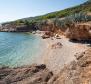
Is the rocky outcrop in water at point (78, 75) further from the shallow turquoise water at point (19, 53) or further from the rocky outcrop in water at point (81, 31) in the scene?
the rocky outcrop in water at point (81, 31)

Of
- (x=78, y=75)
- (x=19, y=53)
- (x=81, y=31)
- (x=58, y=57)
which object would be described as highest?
(x=81, y=31)

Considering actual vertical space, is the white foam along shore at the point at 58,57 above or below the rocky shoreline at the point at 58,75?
below

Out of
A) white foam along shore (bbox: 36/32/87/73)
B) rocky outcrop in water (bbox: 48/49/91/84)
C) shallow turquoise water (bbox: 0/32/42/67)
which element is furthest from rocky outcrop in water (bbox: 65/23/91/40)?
rocky outcrop in water (bbox: 48/49/91/84)

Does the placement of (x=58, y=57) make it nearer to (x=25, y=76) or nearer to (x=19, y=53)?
(x=19, y=53)

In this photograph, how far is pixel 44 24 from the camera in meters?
90.2

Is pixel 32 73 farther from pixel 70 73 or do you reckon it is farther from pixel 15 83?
pixel 70 73

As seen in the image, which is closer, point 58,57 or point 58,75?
point 58,75

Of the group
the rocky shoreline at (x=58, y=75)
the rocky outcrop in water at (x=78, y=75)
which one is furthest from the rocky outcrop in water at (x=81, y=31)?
the rocky outcrop in water at (x=78, y=75)

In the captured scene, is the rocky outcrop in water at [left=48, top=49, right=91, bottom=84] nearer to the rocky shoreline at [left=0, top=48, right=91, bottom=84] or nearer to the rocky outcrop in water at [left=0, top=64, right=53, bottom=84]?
the rocky shoreline at [left=0, top=48, right=91, bottom=84]

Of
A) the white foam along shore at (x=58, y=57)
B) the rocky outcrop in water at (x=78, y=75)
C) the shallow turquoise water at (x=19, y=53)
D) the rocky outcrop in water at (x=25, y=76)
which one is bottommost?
the shallow turquoise water at (x=19, y=53)

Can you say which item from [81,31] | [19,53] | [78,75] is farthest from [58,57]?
[78,75]

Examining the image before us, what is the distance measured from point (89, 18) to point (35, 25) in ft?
212

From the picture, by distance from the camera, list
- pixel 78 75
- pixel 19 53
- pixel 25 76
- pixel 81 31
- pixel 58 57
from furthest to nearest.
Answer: pixel 81 31 → pixel 19 53 → pixel 58 57 → pixel 25 76 → pixel 78 75

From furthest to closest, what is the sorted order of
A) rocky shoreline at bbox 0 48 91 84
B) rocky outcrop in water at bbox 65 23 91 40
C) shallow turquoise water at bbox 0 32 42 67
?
rocky outcrop in water at bbox 65 23 91 40
shallow turquoise water at bbox 0 32 42 67
rocky shoreline at bbox 0 48 91 84
